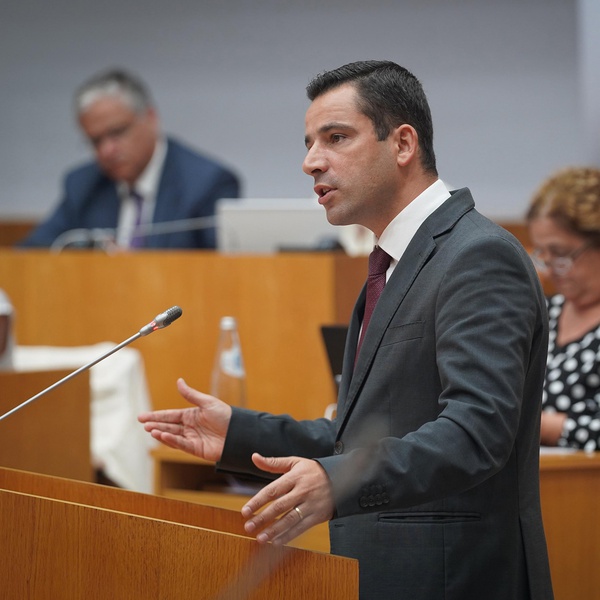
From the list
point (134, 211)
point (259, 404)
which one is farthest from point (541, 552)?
point (134, 211)

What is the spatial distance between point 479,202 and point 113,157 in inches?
105

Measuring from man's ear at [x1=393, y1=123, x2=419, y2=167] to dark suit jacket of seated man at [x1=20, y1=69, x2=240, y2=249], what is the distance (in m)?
3.18

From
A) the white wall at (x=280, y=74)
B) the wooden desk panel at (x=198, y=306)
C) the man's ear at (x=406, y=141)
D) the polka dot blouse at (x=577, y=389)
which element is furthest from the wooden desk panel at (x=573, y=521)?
the white wall at (x=280, y=74)

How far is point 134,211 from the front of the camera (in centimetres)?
515

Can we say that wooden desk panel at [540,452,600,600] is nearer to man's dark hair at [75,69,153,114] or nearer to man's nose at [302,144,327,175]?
man's nose at [302,144,327,175]

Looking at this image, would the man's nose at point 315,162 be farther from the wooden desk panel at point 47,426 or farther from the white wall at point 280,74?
the white wall at point 280,74

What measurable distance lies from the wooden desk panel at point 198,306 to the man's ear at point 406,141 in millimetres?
1971

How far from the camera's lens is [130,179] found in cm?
515

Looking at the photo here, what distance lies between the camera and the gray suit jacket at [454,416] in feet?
4.99

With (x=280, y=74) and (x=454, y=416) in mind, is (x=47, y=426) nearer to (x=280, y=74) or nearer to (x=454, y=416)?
(x=454, y=416)

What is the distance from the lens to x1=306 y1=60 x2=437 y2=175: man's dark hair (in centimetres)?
180

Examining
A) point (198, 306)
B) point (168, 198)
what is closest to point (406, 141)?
point (198, 306)

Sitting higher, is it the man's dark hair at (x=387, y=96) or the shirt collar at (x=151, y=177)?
the shirt collar at (x=151, y=177)

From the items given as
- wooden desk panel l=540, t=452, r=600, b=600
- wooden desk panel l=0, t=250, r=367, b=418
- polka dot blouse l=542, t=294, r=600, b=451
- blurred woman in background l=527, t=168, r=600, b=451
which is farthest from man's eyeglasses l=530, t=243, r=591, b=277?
wooden desk panel l=0, t=250, r=367, b=418
